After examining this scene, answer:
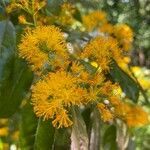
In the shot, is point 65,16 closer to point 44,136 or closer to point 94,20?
point 94,20

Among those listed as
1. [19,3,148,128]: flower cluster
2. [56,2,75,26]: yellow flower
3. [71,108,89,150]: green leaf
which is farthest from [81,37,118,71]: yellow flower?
[56,2,75,26]: yellow flower

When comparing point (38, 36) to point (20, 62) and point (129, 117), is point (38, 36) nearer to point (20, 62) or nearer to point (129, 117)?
point (20, 62)

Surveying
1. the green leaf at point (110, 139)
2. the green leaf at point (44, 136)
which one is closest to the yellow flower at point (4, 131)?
the green leaf at point (110, 139)

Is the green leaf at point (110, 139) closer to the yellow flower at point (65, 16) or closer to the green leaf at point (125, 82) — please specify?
the green leaf at point (125, 82)

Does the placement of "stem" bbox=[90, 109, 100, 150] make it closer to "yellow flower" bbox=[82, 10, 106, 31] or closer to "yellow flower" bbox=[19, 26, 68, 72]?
"yellow flower" bbox=[19, 26, 68, 72]

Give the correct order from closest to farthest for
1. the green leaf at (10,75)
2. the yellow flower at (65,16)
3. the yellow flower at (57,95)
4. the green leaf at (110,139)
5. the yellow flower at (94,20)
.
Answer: the yellow flower at (57,95) < the green leaf at (10,75) < the yellow flower at (65,16) < the green leaf at (110,139) < the yellow flower at (94,20)

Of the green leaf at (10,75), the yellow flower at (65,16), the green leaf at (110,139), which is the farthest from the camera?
the green leaf at (110,139)
